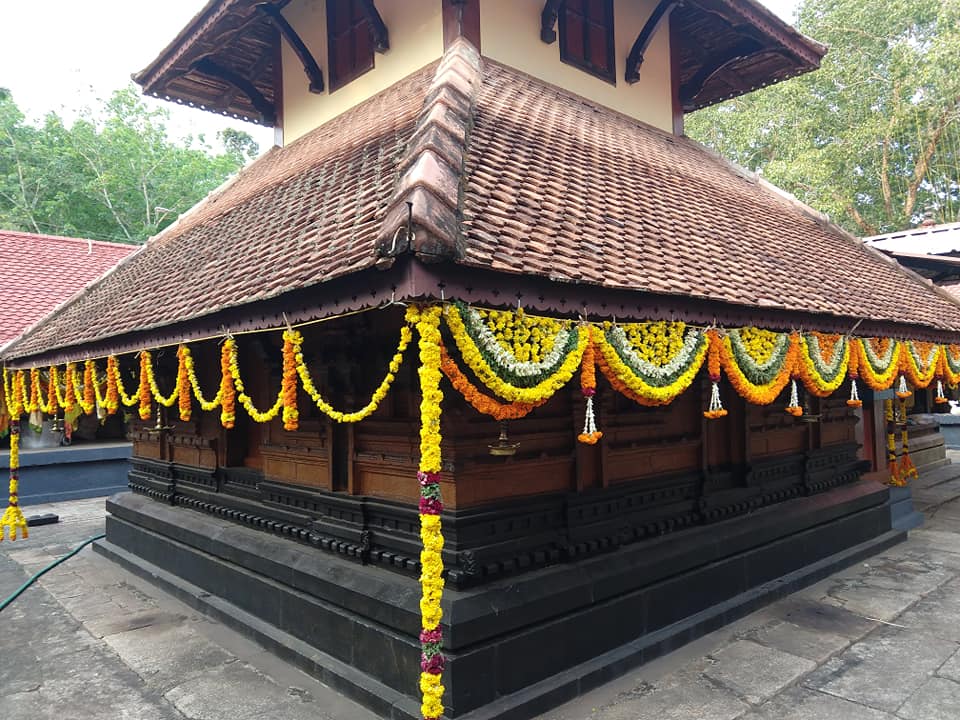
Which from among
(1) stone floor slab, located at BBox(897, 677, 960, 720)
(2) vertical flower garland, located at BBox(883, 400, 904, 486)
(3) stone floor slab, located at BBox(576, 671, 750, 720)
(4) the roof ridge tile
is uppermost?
(4) the roof ridge tile

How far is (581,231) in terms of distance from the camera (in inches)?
182

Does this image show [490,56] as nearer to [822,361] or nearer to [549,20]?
[549,20]

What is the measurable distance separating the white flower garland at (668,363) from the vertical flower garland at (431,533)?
4.75 feet

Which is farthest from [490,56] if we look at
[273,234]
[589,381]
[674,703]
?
[674,703]

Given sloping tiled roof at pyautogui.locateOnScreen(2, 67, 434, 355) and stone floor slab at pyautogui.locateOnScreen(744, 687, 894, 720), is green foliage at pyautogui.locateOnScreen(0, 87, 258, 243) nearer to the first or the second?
sloping tiled roof at pyautogui.locateOnScreen(2, 67, 434, 355)

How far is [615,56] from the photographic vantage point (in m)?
8.15

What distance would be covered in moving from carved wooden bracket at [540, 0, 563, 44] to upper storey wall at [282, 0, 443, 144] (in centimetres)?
130

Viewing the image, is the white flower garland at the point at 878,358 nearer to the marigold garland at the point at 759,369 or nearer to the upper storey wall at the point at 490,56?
the marigold garland at the point at 759,369

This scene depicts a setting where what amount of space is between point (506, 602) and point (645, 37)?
7.04 meters

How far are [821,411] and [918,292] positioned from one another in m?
2.02

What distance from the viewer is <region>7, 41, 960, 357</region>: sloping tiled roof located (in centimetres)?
395

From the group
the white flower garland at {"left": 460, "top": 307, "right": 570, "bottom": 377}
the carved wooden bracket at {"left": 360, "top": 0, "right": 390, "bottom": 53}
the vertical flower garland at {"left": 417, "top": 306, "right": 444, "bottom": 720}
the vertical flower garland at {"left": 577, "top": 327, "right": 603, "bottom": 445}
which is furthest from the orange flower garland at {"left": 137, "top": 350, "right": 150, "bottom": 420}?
the vertical flower garland at {"left": 577, "top": 327, "right": 603, "bottom": 445}

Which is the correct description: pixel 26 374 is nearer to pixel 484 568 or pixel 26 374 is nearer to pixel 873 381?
pixel 484 568

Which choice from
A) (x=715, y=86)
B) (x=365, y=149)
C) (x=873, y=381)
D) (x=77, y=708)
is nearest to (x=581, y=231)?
(x=365, y=149)
